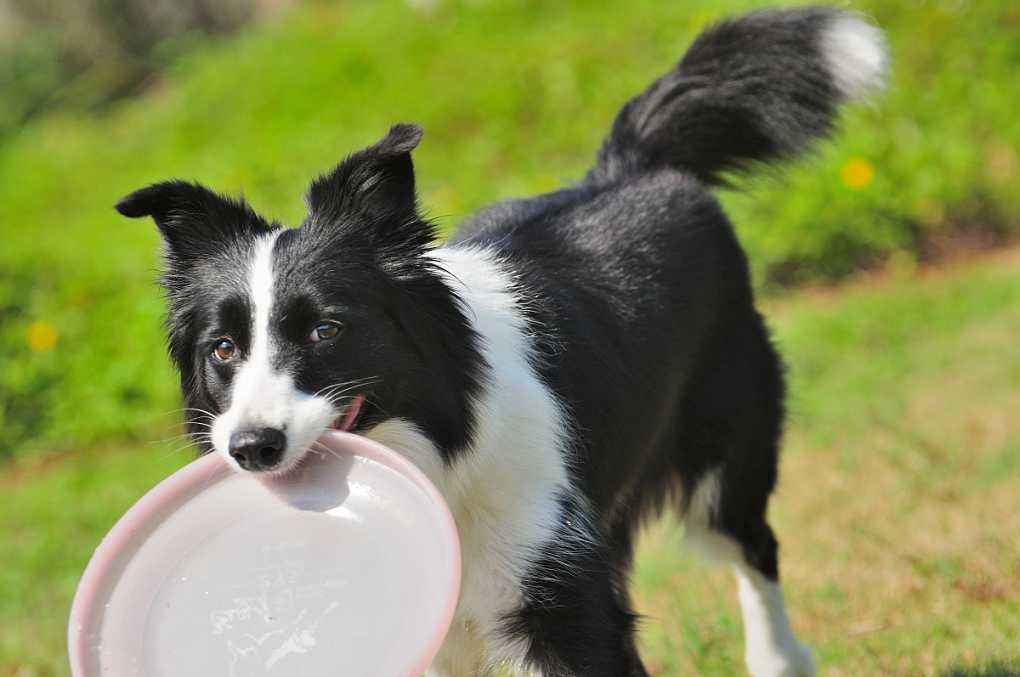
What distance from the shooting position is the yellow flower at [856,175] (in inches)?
322

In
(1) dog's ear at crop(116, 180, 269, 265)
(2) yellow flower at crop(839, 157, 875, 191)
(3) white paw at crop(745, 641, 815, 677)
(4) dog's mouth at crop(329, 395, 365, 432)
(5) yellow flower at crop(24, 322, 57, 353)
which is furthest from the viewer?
(5) yellow flower at crop(24, 322, 57, 353)

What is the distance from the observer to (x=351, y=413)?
2838mm

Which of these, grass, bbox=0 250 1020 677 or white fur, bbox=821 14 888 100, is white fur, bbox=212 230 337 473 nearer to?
grass, bbox=0 250 1020 677

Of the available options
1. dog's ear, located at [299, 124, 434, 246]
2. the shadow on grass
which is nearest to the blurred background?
the shadow on grass

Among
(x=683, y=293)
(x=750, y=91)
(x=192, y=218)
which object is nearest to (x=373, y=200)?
(x=192, y=218)

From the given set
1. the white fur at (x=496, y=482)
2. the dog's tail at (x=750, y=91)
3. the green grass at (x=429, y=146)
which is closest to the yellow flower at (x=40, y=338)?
the green grass at (x=429, y=146)

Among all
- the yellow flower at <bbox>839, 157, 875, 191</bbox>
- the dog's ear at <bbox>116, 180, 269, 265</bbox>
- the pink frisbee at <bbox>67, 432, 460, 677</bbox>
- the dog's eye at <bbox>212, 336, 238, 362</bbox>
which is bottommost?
the yellow flower at <bbox>839, 157, 875, 191</bbox>

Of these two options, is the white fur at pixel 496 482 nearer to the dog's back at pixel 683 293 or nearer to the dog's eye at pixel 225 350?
the dog's back at pixel 683 293

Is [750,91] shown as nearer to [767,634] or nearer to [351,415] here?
[767,634]

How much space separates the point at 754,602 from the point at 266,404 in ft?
7.41

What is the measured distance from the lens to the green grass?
8.25 meters

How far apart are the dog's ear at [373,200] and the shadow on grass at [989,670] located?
6.79ft

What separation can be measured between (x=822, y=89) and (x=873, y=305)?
3429mm

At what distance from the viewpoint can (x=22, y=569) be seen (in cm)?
625
